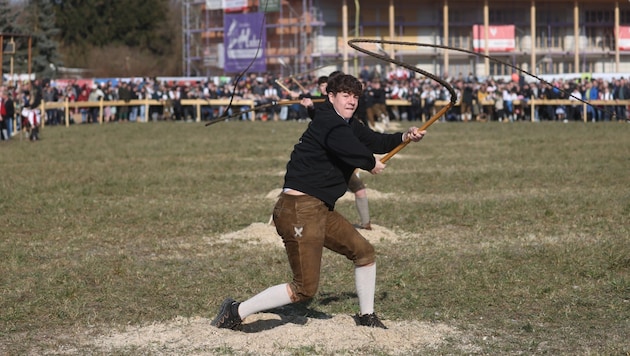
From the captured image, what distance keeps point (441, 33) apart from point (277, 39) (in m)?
13.1

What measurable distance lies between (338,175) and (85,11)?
292 feet

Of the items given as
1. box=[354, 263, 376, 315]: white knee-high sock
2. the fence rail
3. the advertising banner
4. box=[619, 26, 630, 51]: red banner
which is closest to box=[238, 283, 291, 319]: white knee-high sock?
box=[354, 263, 376, 315]: white knee-high sock

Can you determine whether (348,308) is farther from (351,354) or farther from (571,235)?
(571,235)

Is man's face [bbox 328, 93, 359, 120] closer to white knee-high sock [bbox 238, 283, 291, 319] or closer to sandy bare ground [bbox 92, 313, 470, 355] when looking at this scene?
white knee-high sock [bbox 238, 283, 291, 319]

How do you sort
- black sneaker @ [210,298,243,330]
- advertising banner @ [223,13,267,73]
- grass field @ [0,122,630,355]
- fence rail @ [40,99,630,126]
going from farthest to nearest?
advertising banner @ [223,13,267,73]
fence rail @ [40,99,630,126]
grass field @ [0,122,630,355]
black sneaker @ [210,298,243,330]

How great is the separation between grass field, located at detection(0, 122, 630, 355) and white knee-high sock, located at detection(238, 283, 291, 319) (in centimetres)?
118

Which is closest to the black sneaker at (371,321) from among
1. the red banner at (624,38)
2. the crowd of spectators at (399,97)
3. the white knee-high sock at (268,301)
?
the white knee-high sock at (268,301)

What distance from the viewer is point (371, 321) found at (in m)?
8.76

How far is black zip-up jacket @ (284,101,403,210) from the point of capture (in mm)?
8250

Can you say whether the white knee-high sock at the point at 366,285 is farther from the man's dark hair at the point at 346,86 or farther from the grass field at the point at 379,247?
the man's dark hair at the point at 346,86

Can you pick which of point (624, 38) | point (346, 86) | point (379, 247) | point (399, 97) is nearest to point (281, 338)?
point (346, 86)

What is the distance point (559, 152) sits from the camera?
2984cm

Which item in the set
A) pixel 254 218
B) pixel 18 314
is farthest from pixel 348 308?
pixel 254 218

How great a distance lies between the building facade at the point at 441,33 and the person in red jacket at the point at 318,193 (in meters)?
70.7
